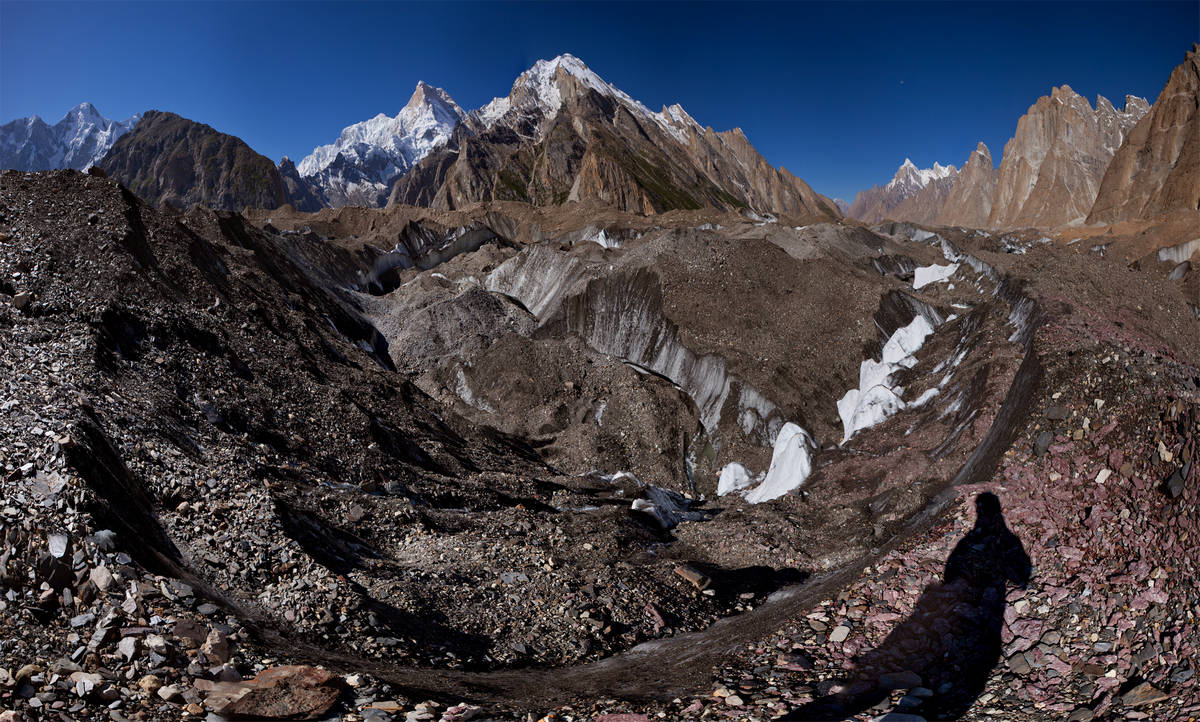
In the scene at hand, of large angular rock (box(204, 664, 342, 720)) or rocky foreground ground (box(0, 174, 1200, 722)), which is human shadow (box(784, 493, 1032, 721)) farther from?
large angular rock (box(204, 664, 342, 720))

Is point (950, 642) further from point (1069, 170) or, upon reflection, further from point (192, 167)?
point (1069, 170)

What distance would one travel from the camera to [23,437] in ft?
31.0

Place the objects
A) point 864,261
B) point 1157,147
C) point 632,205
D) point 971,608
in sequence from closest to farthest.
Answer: point 971,608, point 864,261, point 1157,147, point 632,205

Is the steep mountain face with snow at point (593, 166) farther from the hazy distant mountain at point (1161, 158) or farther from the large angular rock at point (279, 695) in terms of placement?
the large angular rock at point (279, 695)

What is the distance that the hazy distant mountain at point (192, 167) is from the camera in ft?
562

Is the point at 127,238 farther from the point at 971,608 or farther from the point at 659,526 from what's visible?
the point at 971,608

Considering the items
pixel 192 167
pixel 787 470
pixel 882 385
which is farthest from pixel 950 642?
pixel 192 167

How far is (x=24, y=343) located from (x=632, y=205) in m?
120

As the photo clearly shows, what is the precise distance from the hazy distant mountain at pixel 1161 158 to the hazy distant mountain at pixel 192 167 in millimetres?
195073

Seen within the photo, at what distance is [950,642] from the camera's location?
7637 mm

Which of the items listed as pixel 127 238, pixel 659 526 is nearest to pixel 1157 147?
pixel 659 526

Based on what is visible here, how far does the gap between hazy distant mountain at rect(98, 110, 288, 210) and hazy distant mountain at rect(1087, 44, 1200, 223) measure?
195073 millimetres

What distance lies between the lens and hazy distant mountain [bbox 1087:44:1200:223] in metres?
105

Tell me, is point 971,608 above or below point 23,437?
below
